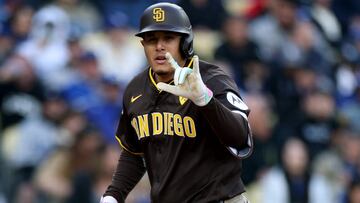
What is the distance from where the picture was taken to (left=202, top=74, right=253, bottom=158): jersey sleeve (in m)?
4.43

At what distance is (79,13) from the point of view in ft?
32.3

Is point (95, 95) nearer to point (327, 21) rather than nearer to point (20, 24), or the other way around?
point (20, 24)

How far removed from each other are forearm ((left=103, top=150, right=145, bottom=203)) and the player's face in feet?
2.41

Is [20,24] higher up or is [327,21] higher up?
[20,24]

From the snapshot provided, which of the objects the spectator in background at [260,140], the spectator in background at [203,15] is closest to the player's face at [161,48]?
the spectator in background at [260,140]

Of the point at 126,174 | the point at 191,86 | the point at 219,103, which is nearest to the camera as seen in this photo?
the point at 191,86

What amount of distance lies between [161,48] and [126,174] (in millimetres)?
952

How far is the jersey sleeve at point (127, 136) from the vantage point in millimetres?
5161

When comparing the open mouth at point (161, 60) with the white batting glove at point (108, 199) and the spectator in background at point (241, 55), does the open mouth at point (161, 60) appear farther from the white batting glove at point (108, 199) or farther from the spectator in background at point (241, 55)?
the spectator in background at point (241, 55)

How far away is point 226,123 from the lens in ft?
14.6

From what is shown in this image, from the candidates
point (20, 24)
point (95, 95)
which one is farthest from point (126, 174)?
point (20, 24)

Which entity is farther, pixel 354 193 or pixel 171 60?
pixel 354 193

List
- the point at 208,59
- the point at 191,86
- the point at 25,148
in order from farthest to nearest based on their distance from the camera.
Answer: the point at 208,59
the point at 25,148
the point at 191,86

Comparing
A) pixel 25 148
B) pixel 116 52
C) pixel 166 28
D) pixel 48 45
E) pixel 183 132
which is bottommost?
pixel 25 148
